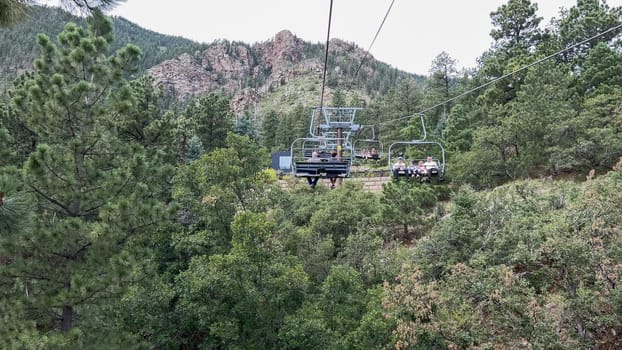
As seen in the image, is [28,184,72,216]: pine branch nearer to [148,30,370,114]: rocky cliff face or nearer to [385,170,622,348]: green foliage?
[385,170,622,348]: green foliage

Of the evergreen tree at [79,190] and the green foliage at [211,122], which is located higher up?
the green foliage at [211,122]

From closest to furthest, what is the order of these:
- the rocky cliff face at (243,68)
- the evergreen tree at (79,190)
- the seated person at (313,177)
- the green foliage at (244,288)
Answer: the evergreen tree at (79,190)
the seated person at (313,177)
the green foliage at (244,288)
the rocky cliff face at (243,68)

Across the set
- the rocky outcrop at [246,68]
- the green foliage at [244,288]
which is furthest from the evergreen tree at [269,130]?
the rocky outcrop at [246,68]

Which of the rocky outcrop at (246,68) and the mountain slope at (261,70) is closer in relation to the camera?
the mountain slope at (261,70)

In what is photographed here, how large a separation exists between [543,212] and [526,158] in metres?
8.21

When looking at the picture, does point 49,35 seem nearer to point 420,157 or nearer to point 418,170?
point 418,170

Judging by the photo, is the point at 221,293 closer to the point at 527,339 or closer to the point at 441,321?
the point at 441,321

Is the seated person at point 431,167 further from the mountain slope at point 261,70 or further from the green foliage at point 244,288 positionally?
the mountain slope at point 261,70

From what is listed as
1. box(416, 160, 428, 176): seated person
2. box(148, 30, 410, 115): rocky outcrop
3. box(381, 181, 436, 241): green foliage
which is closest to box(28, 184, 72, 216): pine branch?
box(416, 160, 428, 176): seated person

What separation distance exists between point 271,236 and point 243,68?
11603 cm

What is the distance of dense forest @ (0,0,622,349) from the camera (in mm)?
7855

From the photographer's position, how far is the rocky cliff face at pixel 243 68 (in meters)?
106

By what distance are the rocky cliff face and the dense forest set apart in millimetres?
80646

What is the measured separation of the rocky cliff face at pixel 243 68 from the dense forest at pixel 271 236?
8065 cm
